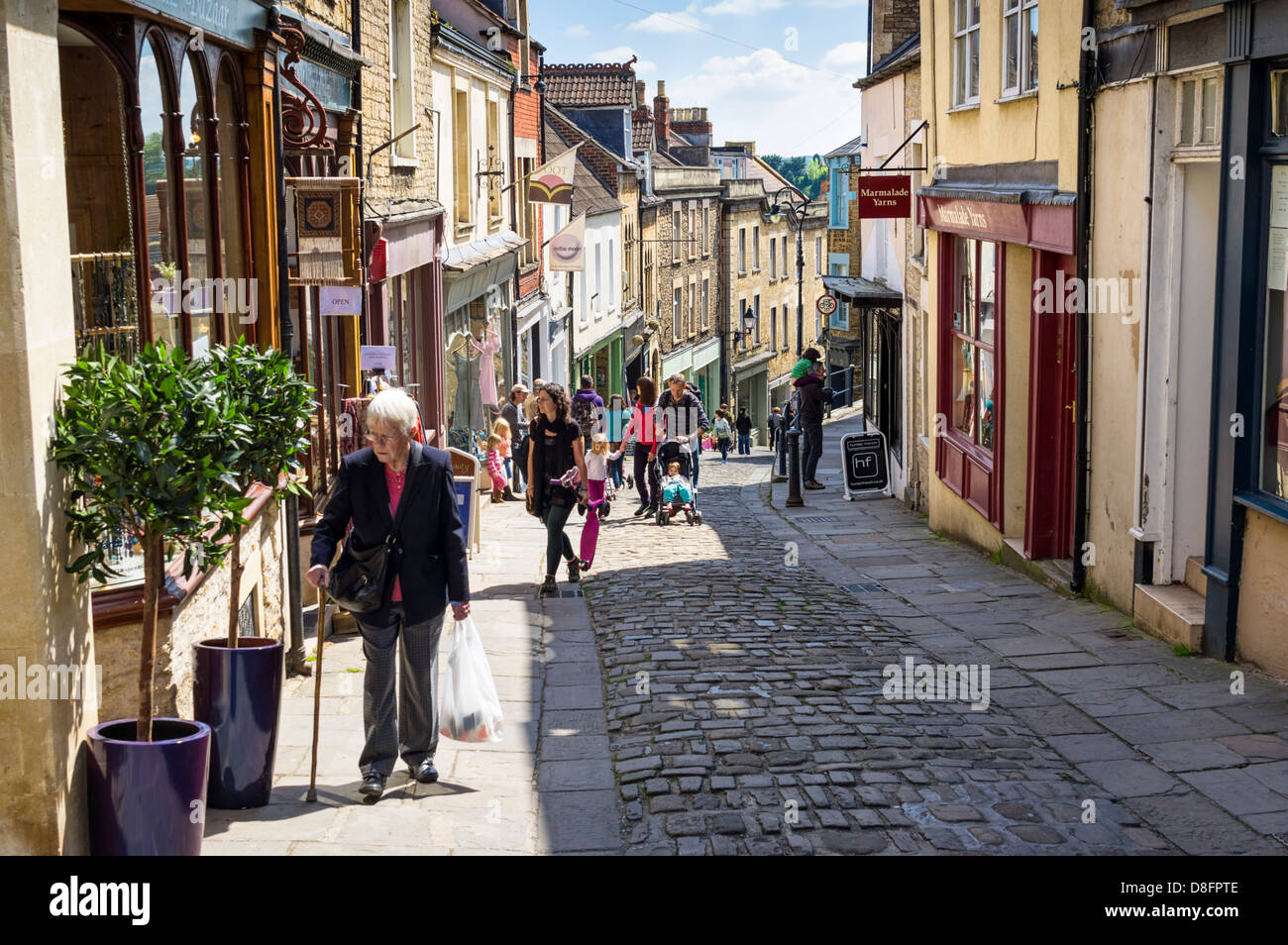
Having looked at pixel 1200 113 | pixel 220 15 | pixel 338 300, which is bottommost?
pixel 338 300

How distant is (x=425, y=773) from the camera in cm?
639

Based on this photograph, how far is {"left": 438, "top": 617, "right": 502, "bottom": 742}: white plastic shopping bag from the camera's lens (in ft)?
21.0

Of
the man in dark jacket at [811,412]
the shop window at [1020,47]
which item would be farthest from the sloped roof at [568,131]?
the shop window at [1020,47]

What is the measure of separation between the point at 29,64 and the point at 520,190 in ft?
73.6

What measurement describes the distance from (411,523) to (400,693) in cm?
84

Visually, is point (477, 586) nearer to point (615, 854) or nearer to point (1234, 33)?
point (615, 854)

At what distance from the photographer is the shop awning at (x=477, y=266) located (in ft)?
62.5

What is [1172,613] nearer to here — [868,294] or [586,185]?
[868,294]

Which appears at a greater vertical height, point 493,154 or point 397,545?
point 493,154

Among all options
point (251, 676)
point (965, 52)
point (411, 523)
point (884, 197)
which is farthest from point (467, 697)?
point (884, 197)

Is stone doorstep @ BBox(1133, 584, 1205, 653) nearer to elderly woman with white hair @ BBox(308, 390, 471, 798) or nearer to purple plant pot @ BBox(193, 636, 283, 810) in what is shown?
Result: elderly woman with white hair @ BBox(308, 390, 471, 798)

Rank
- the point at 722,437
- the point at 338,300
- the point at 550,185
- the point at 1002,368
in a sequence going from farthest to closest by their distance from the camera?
the point at 722,437
the point at 550,185
the point at 1002,368
the point at 338,300

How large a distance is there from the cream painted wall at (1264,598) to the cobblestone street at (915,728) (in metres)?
0.15

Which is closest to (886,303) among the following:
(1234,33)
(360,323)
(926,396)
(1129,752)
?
(926,396)
